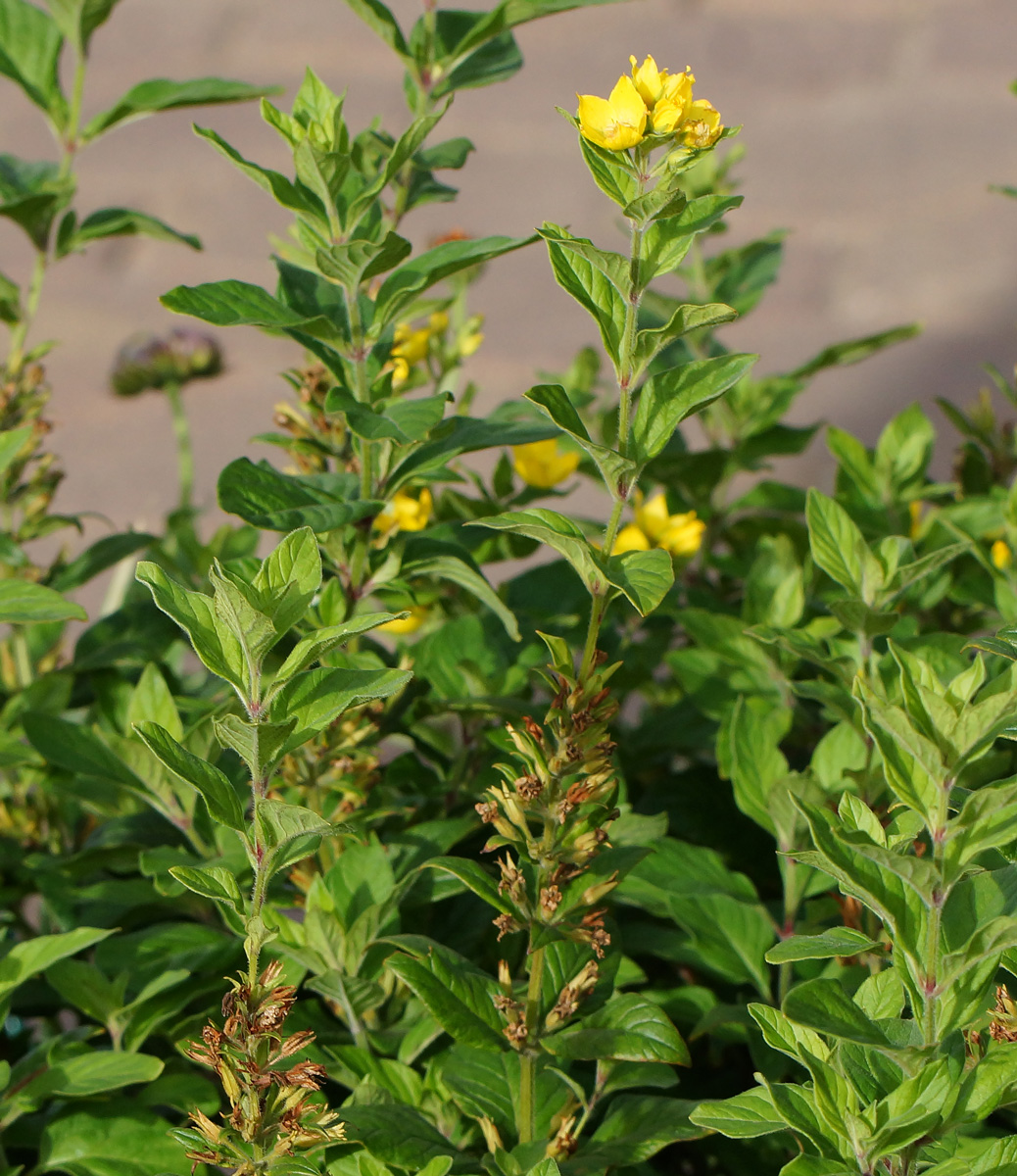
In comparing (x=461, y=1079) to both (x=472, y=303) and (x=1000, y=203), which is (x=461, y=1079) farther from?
(x=1000, y=203)

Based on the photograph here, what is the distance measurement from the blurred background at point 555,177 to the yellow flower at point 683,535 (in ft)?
4.13

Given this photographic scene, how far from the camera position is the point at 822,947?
1.71ft

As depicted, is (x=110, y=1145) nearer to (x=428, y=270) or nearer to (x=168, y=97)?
(x=428, y=270)

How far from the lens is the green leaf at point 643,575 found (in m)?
0.53

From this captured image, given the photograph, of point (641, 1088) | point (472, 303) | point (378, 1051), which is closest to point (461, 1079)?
point (378, 1051)

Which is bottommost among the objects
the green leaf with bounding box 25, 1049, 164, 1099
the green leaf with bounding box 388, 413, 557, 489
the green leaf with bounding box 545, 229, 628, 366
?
Answer: the green leaf with bounding box 25, 1049, 164, 1099

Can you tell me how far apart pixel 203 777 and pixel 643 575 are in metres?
0.20

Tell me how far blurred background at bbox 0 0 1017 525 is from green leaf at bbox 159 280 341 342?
163cm

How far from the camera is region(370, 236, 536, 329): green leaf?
677 millimetres

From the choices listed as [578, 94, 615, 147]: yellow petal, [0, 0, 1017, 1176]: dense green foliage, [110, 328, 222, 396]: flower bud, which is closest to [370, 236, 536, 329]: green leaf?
[0, 0, 1017, 1176]: dense green foliage

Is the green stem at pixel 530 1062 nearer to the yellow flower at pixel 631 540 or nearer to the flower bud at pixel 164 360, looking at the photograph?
the yellow flower at pixel 631 540

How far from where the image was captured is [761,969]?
0.74 m

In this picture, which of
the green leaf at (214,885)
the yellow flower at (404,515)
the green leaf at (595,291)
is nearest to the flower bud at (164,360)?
the yellow flower at (404,515)

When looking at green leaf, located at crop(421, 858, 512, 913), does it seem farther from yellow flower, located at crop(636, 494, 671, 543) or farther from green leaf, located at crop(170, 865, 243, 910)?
yellow flower, located at crop(636, 494, 671, 543)
